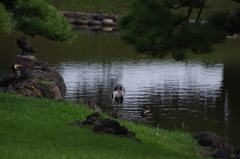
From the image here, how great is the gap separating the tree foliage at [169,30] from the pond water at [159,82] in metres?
2.97

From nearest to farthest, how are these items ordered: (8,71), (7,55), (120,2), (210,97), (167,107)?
(167,107) < (210,97) < (8,71) < (7,55) < (120,2)

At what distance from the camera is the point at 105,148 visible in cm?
1054

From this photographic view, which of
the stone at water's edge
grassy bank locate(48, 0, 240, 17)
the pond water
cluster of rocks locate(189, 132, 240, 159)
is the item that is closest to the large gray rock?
cluster of rocks locate(189, 132, 240, 159)

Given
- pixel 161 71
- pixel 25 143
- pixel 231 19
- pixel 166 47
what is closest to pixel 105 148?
pixel 25 143

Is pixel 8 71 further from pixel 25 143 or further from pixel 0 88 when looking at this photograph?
pixel 25 143

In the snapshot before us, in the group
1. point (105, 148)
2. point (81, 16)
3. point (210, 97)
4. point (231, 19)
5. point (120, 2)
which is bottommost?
point (105, 148)

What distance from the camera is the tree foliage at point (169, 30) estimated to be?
518 inches

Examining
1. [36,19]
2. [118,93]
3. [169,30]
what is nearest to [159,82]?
[118,93]

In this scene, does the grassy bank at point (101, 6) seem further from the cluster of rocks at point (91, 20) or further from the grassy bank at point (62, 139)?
the grassy bank at point (62, 139)

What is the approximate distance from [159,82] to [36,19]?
1866 cm

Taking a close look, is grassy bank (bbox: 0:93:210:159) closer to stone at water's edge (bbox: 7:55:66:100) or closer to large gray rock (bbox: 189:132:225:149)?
large gray rock (bbox: 189:132:225:149)

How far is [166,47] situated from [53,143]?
17.6 feet

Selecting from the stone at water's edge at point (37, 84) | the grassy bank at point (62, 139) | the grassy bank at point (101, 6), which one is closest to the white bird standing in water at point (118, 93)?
the stone at water's edge at point (37, 84)

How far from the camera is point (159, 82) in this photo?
3256cm
